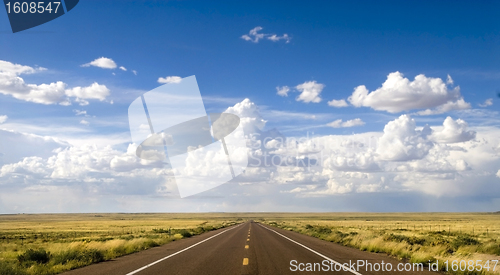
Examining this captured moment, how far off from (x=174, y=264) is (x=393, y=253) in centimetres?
881

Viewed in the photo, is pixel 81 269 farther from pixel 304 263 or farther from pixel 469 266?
pixel 469 266

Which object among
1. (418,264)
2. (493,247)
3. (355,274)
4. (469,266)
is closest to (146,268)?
(355,274)

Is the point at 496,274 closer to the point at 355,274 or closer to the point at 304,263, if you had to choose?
the point at 355,274

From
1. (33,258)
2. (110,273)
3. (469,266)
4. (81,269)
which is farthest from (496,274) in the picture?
(33,258)

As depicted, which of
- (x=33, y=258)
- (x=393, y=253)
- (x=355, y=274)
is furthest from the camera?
(x=393, y=253)

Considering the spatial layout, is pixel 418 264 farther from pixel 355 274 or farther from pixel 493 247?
pixel 493 247

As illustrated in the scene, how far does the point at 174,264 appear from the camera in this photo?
1073cm

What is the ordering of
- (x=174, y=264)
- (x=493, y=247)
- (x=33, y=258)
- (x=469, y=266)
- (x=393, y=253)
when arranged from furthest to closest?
(x=493, y=247), (x=393, y=253), (x=33, y=258), (x=174, y=264), (x=469, y=266)

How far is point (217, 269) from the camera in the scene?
980cm

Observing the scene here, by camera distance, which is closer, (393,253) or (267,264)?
(267,264)

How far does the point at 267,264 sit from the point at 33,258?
7.84m

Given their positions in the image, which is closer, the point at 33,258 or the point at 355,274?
the point at 355,274

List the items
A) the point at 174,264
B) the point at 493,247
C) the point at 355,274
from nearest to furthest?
the point at 355,274, the point at 174,264, the point at 493,247

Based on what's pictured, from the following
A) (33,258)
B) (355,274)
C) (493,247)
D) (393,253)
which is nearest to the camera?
(355,274)
